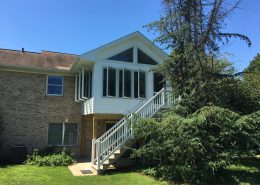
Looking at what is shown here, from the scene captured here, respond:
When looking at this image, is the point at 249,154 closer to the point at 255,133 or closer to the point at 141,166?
the point at 255,133

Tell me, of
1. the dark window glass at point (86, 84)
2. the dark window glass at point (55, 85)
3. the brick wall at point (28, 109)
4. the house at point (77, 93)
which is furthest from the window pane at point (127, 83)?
the dark window glass at point (55, 85)

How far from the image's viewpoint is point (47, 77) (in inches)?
679

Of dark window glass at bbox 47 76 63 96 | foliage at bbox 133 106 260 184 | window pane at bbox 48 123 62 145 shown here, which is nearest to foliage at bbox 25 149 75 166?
window pane at bbox 48 123 62 145

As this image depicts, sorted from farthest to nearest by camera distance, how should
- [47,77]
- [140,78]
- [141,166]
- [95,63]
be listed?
[47,77] → [140,78] → [95,63] → [141,166]

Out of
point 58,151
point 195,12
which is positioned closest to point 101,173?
point 58,151

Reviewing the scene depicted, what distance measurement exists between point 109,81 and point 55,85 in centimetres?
452

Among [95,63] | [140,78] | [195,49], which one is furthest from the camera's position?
[140,78]

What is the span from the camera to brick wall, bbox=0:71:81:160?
16.0 meters

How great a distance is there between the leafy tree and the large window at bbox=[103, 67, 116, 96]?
3.44 metres

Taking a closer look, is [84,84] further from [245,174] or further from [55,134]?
[245,174]

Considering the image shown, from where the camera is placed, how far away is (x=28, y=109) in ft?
54.1

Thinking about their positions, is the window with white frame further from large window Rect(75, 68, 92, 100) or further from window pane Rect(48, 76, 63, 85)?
large window Rect(75, 68, 92, 100)

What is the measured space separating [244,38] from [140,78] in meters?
6.05

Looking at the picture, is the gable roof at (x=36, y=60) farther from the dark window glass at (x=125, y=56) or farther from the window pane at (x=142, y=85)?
the window pane at (x=142, y=85)
